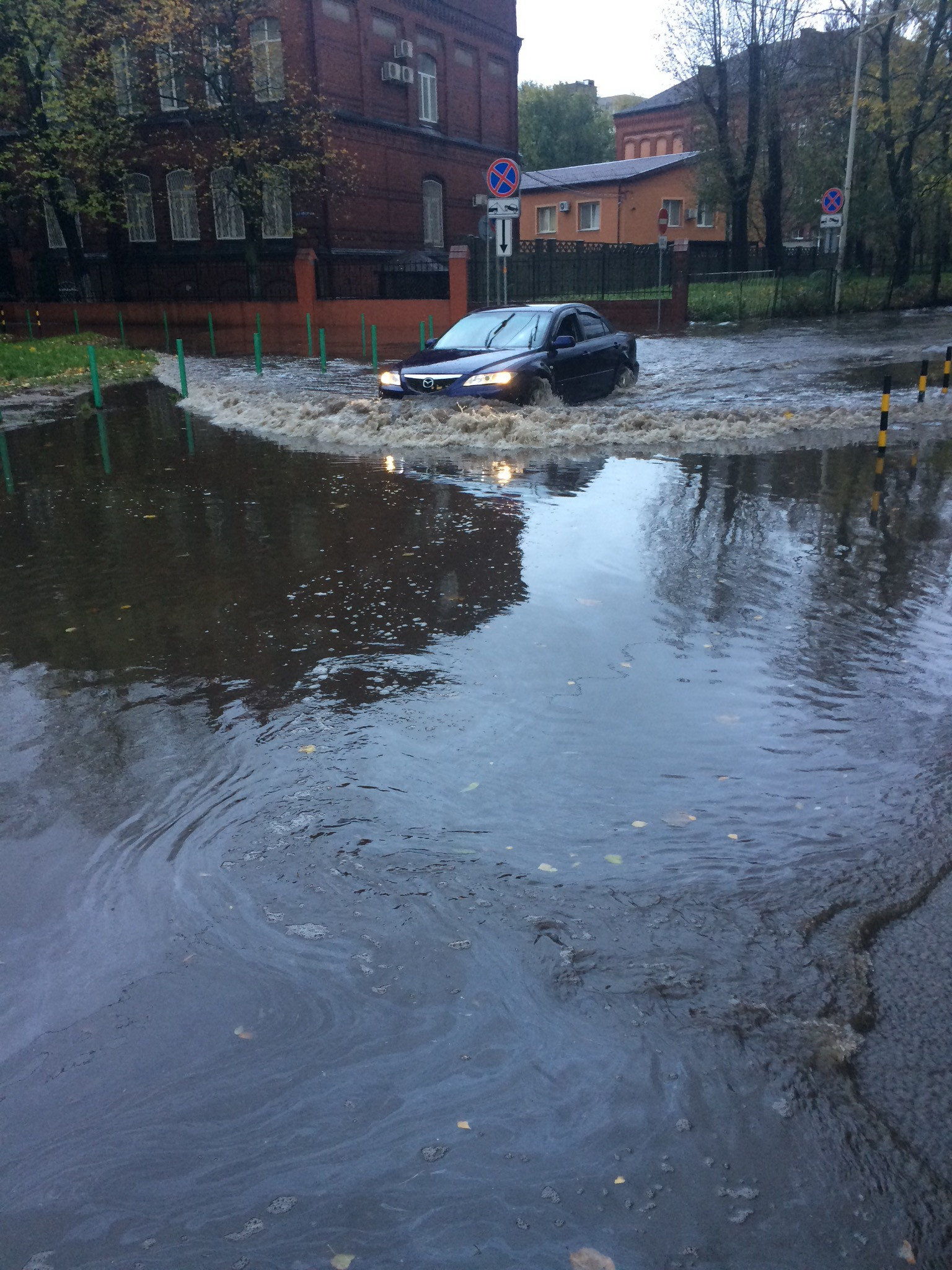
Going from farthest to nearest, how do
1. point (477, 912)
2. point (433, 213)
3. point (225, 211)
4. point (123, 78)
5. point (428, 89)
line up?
1. point (433, 213)
2. point (428, 89)
3. point (123, 78)
4. point (225, 211)
5. point (477, 912)

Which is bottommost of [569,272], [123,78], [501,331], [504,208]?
[501,331]

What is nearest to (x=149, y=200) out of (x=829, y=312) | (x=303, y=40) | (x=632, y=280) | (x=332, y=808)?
(x=303, y=40)

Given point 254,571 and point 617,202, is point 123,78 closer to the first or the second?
point 617,202

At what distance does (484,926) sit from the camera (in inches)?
145

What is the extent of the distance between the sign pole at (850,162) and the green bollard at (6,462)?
27.2 metres

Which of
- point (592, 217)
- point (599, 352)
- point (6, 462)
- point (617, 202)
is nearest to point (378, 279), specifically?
point (599, 352)

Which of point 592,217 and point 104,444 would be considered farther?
point 592,217

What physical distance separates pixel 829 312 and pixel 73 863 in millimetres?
36215

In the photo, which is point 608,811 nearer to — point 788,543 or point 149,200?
point 788,543

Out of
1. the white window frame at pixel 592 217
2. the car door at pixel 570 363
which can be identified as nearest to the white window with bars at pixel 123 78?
the car door at pixel 570 363

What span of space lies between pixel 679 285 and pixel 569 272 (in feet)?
11.4

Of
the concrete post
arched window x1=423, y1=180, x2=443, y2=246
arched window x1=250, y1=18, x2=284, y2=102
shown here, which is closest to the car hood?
the concrete post

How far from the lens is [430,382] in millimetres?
13469

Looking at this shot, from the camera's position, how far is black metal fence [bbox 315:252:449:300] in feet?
105
